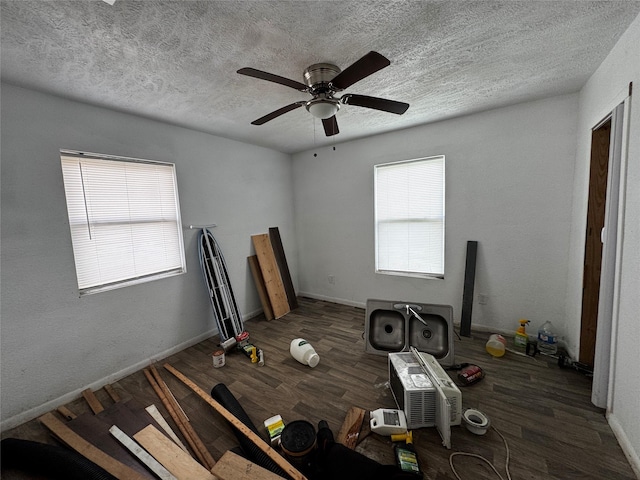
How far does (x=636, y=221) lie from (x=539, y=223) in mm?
1293

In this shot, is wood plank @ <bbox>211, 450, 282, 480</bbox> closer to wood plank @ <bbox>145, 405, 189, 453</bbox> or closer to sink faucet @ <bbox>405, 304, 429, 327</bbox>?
wood plank @ <bbox>145, 405, 189, 453</bbox>

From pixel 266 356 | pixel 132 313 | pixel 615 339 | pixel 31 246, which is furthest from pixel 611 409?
pixel 31 246

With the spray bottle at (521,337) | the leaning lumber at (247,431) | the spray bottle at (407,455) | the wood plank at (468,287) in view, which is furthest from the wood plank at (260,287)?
the spray bottle at (521,337)

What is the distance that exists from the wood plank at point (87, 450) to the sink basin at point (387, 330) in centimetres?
200

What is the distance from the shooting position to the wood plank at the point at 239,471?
125 centimetres

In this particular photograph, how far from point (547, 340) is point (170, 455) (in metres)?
3.39

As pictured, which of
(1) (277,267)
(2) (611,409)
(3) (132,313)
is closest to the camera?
(2) (611,409)

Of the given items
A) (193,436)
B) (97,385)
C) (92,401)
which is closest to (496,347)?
(193,436)

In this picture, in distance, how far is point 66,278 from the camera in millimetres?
2078

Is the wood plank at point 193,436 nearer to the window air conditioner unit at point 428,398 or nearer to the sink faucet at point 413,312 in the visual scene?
the window air conditioner unit at point 428,398

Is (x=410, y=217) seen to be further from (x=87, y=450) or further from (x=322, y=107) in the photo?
(x=87, y=450)

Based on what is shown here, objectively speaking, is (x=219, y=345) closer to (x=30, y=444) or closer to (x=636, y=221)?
(x=30, y=444)

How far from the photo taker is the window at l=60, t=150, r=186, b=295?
7.15 feet

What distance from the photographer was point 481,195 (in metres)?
2.87
